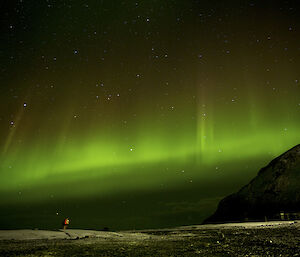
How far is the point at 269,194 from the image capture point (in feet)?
546

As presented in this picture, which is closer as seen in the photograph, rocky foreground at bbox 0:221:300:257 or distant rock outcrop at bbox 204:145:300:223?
rocky foreground at bbox 0:221:300:257

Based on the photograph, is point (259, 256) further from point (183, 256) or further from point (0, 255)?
point (0, 255)

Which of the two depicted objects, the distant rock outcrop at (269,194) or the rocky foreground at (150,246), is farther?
the distant rock outcrop at (269,194)

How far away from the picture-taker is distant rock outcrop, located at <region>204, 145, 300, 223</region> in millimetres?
152500

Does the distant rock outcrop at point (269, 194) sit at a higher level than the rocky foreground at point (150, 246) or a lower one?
higher

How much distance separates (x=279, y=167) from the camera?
173875mm

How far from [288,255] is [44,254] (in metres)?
6.95

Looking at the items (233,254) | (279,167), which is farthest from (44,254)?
(279,167)

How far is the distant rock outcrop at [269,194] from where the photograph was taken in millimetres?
152500

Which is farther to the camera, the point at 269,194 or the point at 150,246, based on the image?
the point at 269,194

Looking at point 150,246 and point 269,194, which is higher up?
point 269,194

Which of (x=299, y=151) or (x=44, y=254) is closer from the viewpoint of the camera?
(x=44, y=254)

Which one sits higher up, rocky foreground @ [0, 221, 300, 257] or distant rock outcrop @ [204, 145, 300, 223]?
distant rock outcrop @ [204, 145, 300, 223]

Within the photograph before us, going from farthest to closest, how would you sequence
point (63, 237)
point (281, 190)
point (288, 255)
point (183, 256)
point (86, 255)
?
point (281, 190) → point (63, 237) → point (86, 255) → point (183, 256) → point (288, 255)
